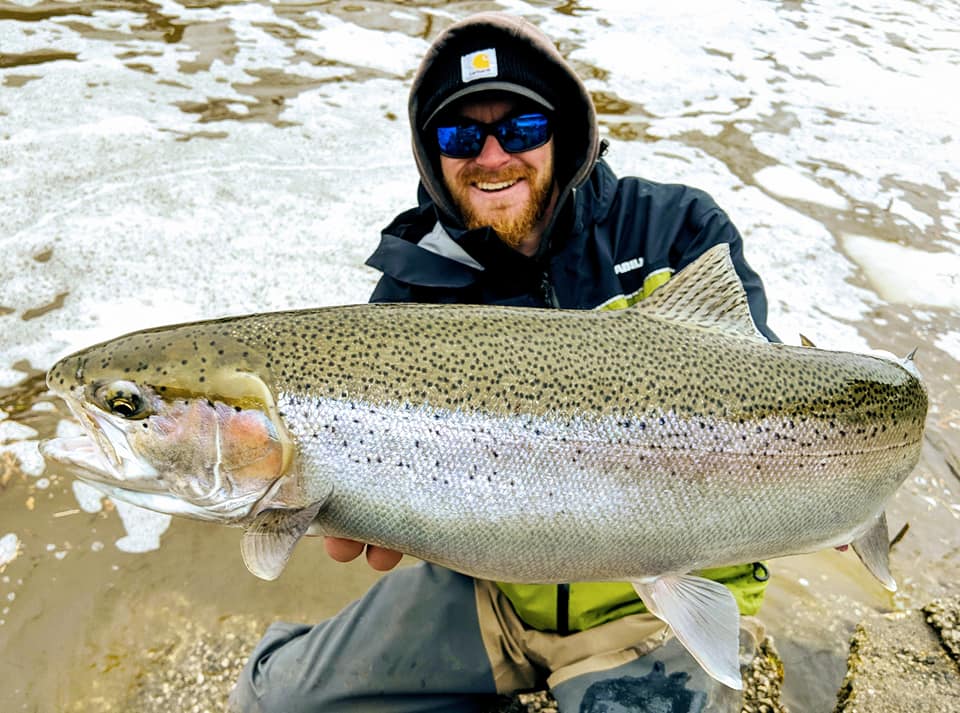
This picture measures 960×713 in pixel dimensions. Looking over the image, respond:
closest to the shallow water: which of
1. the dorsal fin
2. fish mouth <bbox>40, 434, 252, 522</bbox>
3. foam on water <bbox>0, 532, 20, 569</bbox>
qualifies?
foam on water <bbox>0, 532, 20, 569</bbox>

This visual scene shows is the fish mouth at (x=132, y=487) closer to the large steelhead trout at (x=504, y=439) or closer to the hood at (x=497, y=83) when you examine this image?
the large steelhead trout at (x=504, y=439)

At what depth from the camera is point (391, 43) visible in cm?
803

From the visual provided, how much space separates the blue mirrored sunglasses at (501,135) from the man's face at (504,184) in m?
0.02

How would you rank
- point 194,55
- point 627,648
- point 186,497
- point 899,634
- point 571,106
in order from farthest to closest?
point 194,55
point 571,106
point 899,634
point 627,648
point 186,497

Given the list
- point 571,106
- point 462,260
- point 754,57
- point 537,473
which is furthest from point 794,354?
point 754,57

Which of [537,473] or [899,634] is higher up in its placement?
[537,473]

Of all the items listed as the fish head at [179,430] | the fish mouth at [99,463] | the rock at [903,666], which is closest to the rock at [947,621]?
the rock at [903,666]

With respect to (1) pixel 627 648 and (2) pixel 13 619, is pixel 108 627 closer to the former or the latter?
(2) pixel 13 619

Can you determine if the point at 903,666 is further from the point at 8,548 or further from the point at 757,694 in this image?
the point at 8,548

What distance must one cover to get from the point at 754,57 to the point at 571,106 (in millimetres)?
6800

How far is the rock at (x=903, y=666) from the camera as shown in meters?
2.21

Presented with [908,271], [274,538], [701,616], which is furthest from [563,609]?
[908,271]

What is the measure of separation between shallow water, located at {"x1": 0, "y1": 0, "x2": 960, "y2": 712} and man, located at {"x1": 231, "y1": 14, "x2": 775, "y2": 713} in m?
0.52

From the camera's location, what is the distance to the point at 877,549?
80.3 inches
